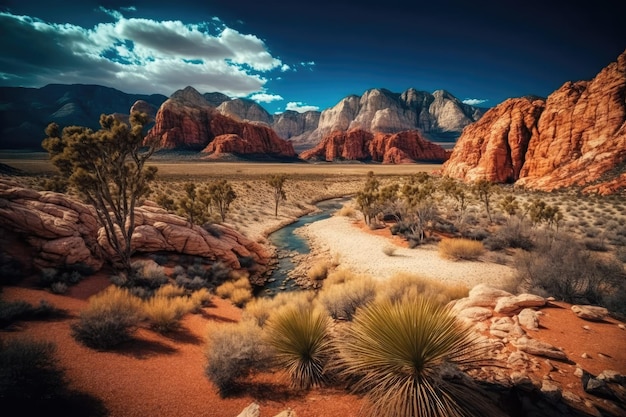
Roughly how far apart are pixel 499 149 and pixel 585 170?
491 inches

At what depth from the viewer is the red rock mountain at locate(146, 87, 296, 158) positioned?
119894 millimetres

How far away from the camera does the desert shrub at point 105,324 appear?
215 inches

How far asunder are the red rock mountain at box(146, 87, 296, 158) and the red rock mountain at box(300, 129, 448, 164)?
23690mm

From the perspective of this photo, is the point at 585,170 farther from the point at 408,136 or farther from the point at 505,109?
the point at 408,136

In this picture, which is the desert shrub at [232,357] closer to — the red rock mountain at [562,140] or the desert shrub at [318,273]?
the desert shrub at [318,273]

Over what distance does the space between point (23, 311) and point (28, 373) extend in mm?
3176

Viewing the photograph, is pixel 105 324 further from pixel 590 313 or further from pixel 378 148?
pixel 378 148

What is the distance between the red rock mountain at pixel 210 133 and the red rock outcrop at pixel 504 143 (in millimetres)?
98390

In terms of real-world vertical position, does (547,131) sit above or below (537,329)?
above

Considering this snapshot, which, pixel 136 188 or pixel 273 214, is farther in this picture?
pixel 273 214

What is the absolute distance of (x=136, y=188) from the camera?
9805 mm

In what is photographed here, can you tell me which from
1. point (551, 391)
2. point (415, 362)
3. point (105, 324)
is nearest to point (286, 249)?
point (105, 324)

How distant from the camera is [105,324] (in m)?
5.61

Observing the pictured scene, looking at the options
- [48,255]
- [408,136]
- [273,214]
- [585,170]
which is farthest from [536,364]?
[408,136]
